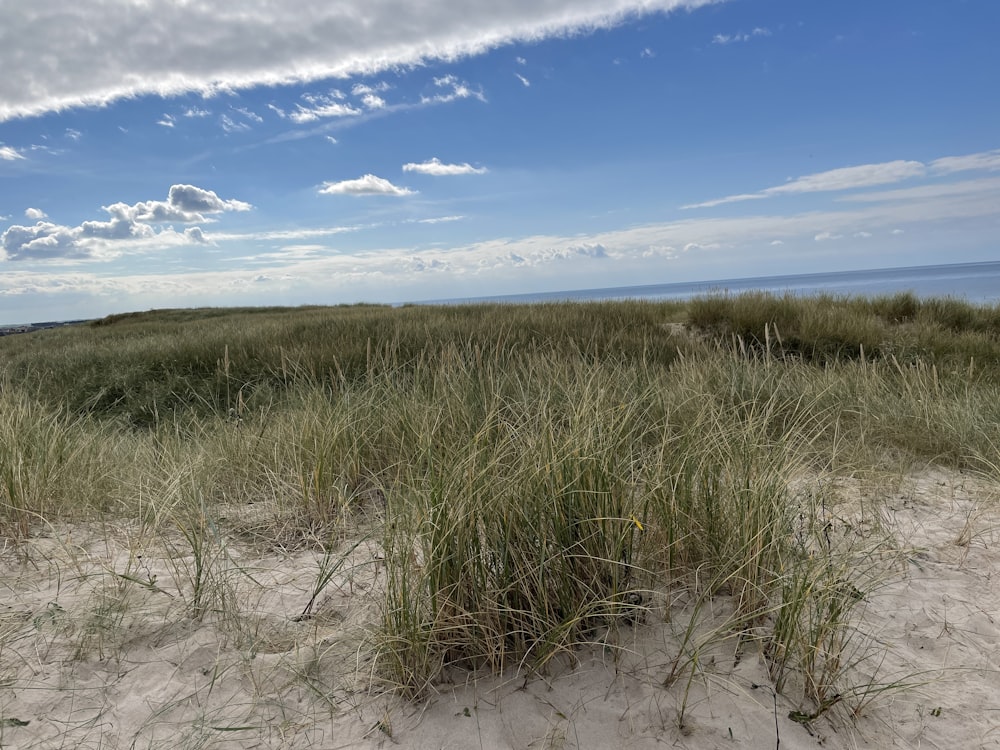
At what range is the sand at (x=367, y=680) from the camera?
1.63 metres

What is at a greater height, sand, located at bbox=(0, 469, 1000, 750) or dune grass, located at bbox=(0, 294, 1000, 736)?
dune grass, located at bbox=(0, 294, 1000, 736)

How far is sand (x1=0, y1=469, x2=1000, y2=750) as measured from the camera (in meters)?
1.63

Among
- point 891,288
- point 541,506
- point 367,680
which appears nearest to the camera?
point 367,680

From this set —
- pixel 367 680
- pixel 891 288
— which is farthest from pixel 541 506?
pixel 891 288

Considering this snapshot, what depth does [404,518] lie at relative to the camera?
2.06 m

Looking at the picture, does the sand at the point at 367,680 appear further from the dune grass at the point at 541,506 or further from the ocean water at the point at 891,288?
the ocean water at the point at 891,288

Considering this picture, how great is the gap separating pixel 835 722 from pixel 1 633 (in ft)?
9.33

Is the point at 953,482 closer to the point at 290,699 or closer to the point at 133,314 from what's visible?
the point at 290,699

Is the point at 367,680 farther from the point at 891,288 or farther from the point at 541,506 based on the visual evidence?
the point at 891,288

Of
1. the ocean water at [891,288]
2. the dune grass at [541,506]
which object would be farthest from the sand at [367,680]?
Result: the ocean water at [891,288]

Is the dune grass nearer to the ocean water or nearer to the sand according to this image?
the sand

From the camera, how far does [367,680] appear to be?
1.83m

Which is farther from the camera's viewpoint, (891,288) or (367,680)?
(891,288)

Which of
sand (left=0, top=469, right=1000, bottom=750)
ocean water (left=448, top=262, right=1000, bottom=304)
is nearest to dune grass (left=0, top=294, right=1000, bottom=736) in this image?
sand (left=0, top=469, right=1000, bottom=750)
